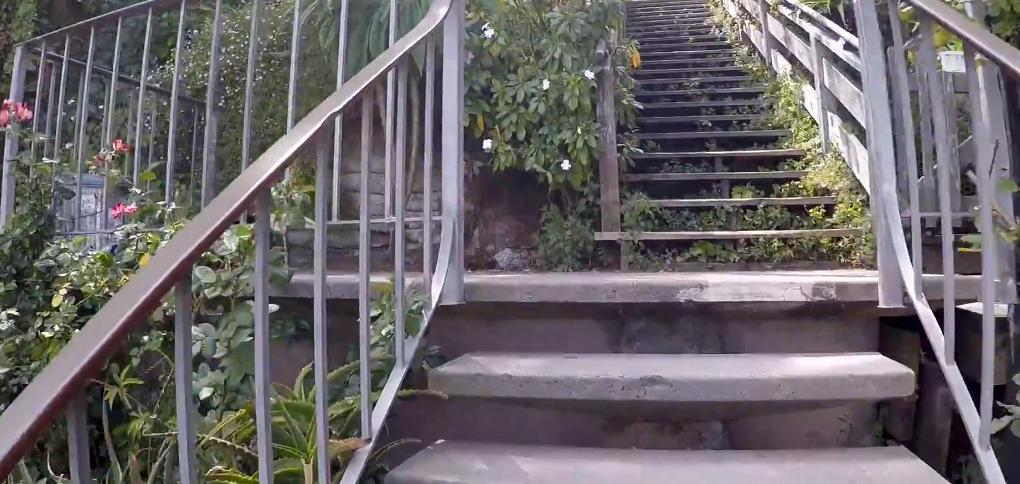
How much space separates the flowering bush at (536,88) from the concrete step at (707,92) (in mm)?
1785

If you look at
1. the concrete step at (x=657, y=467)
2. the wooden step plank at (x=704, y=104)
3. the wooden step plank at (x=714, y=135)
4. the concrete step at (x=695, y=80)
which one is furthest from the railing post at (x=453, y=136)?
the concrete step at (x=695, y=80)

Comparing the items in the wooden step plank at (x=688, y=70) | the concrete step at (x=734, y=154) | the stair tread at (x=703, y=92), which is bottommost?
the concrete step at (x=734, y=154)

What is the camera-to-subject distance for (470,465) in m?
1.47

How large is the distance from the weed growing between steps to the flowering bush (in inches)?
20.9

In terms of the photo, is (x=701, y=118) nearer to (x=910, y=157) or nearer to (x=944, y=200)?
(x=910, y=157)

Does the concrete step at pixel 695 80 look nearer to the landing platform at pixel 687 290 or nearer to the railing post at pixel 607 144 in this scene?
the railing post at pixel 607 144

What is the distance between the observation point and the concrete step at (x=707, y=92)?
5.23 meters

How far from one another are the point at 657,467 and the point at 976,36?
102cm

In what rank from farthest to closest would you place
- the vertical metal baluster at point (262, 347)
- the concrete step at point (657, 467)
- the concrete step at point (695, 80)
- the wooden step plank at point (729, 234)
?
the concrete step at point (695, 80)
the wooden step plank at point (729, 234)
the concrete step at point (657, 467)
the vertical metal baluster at point (262, 347)

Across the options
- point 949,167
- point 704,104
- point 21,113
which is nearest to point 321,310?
point 949,167

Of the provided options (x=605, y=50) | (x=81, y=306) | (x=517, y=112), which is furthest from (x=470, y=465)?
(x=605, y=50)

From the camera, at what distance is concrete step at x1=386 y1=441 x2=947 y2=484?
4.57ft

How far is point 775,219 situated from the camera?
379 cm

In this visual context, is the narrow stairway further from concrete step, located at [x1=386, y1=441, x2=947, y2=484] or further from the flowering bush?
concrete step, located at [x1=386, y1=441, x2=947, y2=484]
